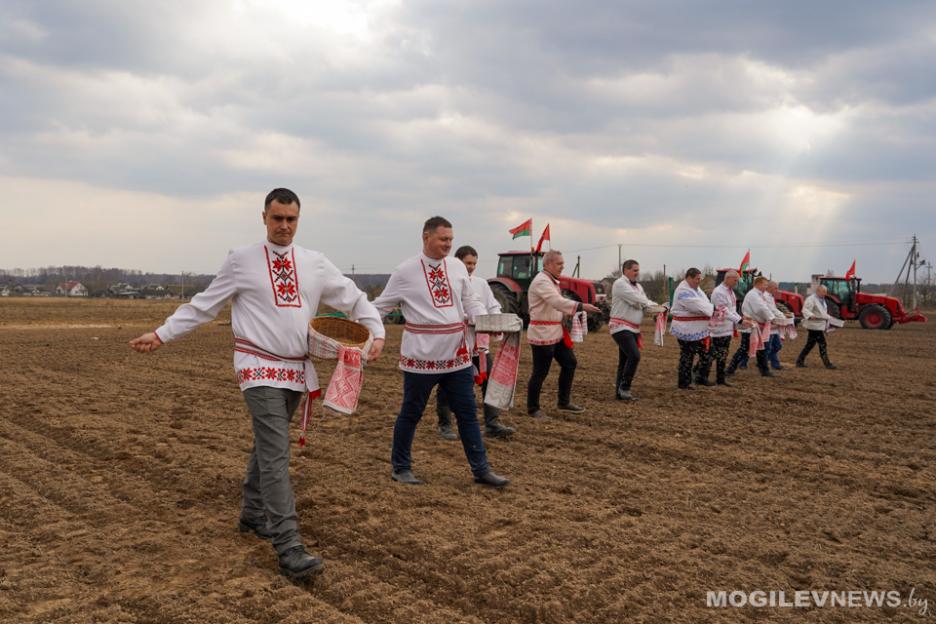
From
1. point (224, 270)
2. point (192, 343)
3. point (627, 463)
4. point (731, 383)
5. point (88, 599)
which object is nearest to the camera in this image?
point (88, 599)

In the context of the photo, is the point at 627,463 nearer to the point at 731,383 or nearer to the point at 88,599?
the point at 88,599

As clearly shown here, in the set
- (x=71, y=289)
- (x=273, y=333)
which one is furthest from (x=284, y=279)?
(x=71, y=289)

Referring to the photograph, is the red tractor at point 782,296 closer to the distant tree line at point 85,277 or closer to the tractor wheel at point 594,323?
the tractor wheel at point 594,323

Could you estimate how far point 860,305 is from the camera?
2561 cm

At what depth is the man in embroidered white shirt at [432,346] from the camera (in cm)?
504

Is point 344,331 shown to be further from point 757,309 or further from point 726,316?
point 757,309

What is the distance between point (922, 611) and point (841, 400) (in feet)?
21.8

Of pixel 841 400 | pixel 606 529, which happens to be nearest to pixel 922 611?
pixel 606 529

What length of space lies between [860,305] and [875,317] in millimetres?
785

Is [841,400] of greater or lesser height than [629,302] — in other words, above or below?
below

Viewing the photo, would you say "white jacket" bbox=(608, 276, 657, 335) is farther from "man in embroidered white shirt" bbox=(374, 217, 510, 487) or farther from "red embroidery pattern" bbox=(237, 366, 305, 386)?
"red embroidery pattern" bbox=(237, 366, 305, 386)

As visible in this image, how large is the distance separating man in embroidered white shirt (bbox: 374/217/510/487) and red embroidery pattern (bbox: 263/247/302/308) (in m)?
1.25

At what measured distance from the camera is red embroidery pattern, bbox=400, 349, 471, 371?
5020 mm

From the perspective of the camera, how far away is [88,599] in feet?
10.7
